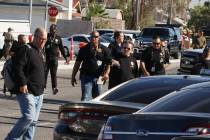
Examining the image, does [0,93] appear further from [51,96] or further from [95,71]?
[95,71]

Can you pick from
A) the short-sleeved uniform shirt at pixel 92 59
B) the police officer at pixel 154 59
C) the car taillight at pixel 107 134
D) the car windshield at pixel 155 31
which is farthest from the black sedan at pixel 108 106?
the car windshield at pixel 155 31

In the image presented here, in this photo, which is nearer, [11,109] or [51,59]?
[11,109]

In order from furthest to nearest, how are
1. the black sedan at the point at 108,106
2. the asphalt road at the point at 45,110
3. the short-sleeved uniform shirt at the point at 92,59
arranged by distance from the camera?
the short-sleeved uniform shirt at the point at 92,59, the asphalt road at the point at 45,110, the black sedan at the point at 108,106

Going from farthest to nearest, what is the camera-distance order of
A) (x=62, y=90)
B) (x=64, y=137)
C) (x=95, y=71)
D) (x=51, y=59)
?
(x=62, y=90), (x=51, y=59), (x=95, y=71), (x=64, y=137)

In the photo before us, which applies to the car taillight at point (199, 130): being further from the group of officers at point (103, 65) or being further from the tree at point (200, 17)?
the tree at point (200, 17)

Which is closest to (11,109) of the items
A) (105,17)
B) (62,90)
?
(62,90)

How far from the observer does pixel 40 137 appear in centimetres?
1305

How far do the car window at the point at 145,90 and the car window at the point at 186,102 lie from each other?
234cm

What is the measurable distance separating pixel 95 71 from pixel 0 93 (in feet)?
23.6

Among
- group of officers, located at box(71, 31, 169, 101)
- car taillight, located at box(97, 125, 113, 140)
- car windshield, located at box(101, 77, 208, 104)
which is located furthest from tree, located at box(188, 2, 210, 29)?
car taillight, located at box(97, 125, 113, 140)

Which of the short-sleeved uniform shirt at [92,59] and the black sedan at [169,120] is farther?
the short-sleeved uniform shirt at [92,59]

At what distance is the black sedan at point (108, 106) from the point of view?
9.51m

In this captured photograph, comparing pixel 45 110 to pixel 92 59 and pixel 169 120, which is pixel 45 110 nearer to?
pixel 92 59

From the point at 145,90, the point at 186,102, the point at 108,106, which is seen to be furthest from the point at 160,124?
the point at 145,90
